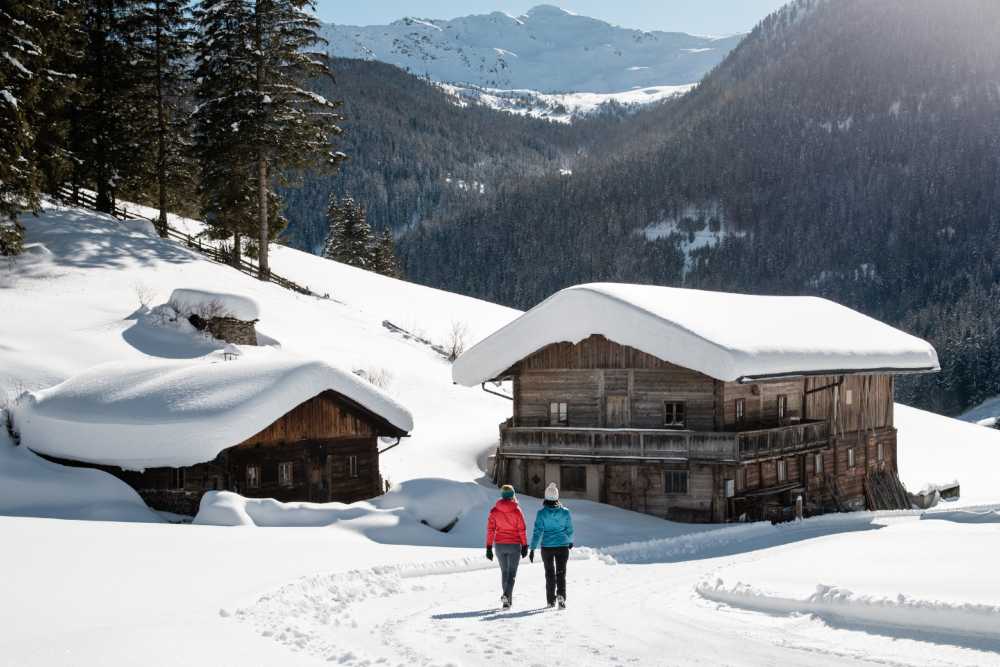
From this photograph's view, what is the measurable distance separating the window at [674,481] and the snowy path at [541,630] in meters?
14.3

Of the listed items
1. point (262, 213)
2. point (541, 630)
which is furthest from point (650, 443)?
point (262, 213)

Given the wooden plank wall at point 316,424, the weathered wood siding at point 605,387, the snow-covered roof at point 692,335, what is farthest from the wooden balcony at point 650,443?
the wooden plank wall at point 316,424

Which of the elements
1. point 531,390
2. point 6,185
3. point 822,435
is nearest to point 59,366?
point 6,185

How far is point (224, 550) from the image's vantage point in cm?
1869

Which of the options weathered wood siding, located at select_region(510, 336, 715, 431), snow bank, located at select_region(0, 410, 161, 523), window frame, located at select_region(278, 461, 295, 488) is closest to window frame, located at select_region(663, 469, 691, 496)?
weathered wood siding, located at select_region(510, 336, 715, 431)

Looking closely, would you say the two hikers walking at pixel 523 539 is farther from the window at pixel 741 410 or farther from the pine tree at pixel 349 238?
the pine tree at pixel 349 238

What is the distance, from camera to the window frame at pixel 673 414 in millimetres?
33531

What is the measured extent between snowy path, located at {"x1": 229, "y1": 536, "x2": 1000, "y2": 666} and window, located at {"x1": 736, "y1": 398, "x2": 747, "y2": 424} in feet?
54.8

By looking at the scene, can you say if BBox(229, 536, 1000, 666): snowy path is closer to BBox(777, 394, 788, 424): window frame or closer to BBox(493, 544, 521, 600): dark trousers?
BBox(493, 544, 521, 600): dark trousers

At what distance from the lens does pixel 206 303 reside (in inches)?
1412

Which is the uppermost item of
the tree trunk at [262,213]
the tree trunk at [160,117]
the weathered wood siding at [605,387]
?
the tree trunk at [160,117]

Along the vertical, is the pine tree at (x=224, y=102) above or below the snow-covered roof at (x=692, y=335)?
above

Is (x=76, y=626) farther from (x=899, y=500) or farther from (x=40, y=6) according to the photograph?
(x=899, y=500)

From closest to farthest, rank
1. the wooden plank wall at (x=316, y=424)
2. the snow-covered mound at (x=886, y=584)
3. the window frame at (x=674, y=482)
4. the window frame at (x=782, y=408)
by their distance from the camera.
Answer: the snow-covered mound at (x=886, y=584) < the wooden plank wall at (x=316, y=424) < the window frame at (x=674, y=482) < the window frame at (x=782, y=408)
